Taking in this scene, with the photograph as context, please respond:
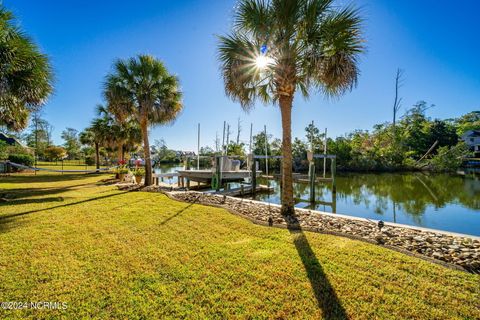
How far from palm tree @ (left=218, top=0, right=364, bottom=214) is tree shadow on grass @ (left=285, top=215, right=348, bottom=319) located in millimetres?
2028

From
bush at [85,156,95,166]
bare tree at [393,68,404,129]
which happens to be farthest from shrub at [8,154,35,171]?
bare tree at [393,68,404,129]

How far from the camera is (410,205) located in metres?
9.28

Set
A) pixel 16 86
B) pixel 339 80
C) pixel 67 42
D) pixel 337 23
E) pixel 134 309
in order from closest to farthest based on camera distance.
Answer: pixel 134 309
pixel 337 23
pixel 339 80
pixel 16 86
pixel 67 42

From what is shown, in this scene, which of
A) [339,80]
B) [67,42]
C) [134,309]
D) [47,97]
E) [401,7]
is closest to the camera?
[134,309]

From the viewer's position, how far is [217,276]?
258 centimetres

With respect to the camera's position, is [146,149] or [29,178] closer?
[146,149]

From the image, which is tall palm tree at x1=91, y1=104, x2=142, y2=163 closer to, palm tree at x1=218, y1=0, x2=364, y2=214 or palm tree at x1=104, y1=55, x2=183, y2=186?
palm tree at x1=104, y1=55, x2=183, y2=186

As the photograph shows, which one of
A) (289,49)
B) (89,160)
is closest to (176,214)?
(289,49)

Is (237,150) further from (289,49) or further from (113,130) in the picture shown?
(289,49)

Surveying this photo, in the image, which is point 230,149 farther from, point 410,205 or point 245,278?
point 245,278

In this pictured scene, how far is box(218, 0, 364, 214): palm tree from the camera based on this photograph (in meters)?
4.57

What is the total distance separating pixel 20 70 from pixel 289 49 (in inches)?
288

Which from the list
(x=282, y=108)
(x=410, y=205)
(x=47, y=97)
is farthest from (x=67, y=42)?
(x=410, y=205)

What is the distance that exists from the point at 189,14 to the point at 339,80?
6890 mm
